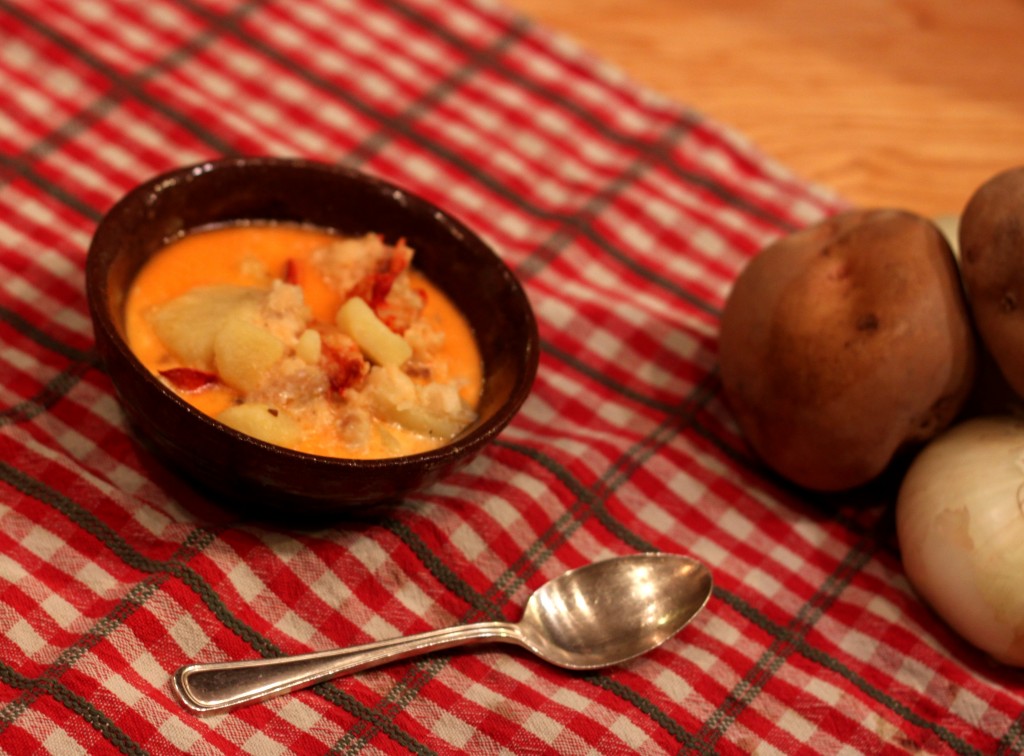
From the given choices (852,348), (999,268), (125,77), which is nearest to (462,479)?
(852,348)

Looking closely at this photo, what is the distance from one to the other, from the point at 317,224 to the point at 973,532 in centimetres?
89

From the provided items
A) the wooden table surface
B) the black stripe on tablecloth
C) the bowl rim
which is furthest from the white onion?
the black stripe on tablecloth

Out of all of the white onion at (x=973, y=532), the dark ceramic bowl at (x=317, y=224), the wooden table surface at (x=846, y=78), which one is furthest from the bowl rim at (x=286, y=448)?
the wooden table surface at (x=846, y=78)

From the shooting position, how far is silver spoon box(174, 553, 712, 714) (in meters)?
1.12

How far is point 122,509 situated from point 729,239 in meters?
1.10

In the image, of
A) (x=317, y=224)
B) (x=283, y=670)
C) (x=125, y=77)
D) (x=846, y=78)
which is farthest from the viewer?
(x=846, y=78)

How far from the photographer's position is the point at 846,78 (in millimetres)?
2340

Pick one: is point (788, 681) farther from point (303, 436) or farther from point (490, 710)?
point (303, 436)

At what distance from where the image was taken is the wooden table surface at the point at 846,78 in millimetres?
2145

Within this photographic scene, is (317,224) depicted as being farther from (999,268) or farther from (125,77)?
(999,268)

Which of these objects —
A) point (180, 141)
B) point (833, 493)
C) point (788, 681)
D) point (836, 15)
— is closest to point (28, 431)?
point (180, 141)

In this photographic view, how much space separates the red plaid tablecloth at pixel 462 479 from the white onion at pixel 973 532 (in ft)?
0.22

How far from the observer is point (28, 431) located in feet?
4.38

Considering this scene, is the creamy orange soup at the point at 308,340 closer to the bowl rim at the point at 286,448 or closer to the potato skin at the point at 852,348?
the bowl rim at the point at 286,448
